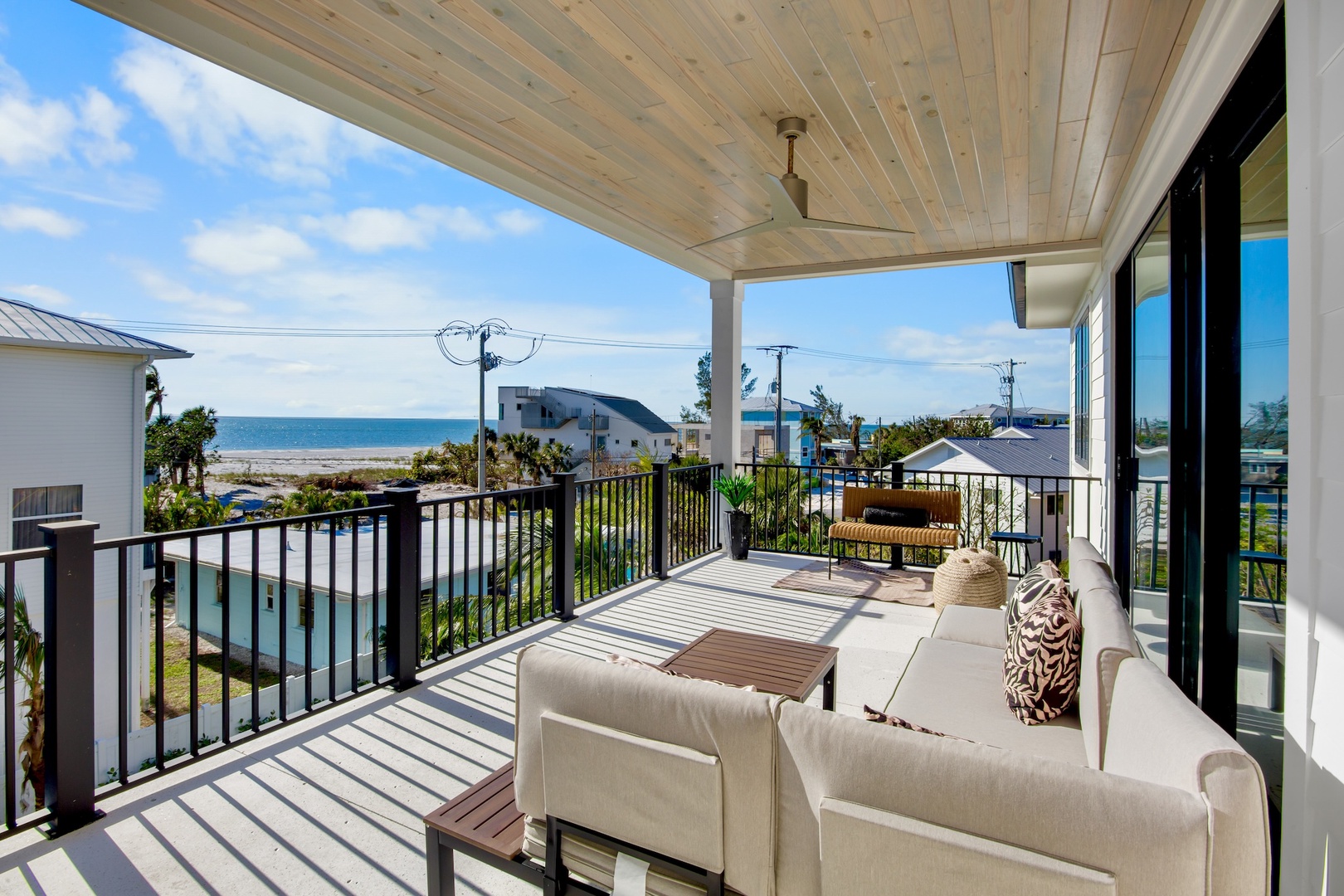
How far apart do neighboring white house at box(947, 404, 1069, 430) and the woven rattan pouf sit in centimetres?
3651

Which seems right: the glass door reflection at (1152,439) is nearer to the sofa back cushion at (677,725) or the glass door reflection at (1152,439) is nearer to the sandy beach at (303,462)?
the sofa back cushion at (677,725)

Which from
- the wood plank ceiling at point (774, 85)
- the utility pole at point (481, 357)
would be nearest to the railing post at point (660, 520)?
the wood plank ceiling at point (774, 85)

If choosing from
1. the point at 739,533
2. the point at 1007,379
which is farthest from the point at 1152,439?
the point at 1007,379

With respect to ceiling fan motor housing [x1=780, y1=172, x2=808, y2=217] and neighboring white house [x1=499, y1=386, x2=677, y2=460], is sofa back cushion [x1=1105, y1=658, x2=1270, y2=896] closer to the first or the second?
ceiling fan motor housing [x1=780, y1=172, x2=808, y2=217]

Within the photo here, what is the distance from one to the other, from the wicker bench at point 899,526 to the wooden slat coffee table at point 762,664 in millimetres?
2619

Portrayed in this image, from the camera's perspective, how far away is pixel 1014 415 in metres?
46.3

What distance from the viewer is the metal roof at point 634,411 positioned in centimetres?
4325

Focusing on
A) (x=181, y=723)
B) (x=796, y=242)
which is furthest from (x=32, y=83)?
(x=796, y=242)

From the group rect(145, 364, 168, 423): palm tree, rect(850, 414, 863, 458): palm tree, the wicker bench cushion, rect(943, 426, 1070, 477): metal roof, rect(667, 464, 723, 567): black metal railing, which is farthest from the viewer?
rect(850, 414, 863, 458): palm tree

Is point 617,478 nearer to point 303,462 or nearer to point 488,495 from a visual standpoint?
point 488,495

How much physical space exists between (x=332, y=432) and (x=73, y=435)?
80042 millimetres

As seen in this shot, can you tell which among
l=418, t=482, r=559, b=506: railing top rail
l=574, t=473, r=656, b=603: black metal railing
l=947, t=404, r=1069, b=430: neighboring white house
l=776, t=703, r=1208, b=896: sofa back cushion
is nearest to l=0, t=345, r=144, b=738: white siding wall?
l=574, t=473, r=656, b=603: black metal railing

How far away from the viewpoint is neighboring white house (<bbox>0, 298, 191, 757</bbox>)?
30.7 feet

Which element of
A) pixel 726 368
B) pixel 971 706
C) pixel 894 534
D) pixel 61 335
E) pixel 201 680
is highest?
pixel 61 335
